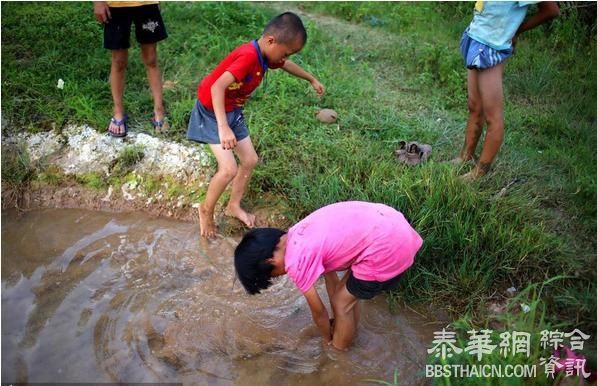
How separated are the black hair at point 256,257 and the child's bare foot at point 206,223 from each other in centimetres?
102

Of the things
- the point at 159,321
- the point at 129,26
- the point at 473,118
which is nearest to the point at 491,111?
the point at 473,118

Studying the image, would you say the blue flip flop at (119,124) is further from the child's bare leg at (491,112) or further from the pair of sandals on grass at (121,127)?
the child's bare leg at (491,112)

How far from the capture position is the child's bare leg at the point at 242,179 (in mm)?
3158

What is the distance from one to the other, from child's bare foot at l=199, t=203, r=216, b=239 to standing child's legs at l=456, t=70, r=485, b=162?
5.42 feet

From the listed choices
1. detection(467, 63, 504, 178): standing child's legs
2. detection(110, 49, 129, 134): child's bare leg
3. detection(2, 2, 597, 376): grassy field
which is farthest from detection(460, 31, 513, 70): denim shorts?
detection(110, 49, 129, 134): child's bare leg

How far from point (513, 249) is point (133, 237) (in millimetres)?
2236

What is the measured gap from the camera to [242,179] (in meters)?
3.26

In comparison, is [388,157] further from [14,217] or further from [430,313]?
[14,217]

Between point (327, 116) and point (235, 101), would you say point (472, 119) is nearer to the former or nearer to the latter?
point (327, 116)

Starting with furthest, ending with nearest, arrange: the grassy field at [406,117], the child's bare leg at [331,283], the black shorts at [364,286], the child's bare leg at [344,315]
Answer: the grassy field at [406,117]
the child's bare leg at [331,283]
the child's bare leg at [344,315]
the black shorts at [364,286]

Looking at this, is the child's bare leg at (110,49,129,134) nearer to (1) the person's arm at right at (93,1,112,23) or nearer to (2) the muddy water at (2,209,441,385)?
(1) the person's arm at right at (93,1,112,23)

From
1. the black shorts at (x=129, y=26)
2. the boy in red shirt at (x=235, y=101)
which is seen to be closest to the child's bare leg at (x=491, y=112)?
the boy in red shirt at (x=235, y=101)

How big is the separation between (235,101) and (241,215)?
729mm

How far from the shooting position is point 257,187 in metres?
3.50
